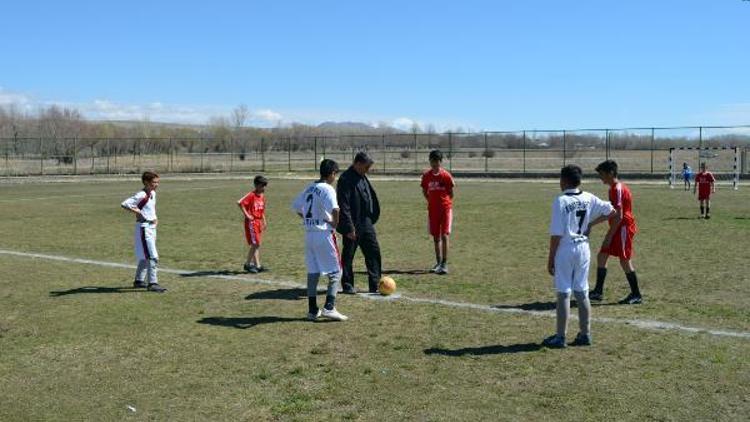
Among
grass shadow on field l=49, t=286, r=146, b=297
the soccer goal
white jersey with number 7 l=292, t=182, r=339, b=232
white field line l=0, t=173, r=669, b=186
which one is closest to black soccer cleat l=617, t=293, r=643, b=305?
white jersey with number 7 l=292, t=182, r=339, b=232

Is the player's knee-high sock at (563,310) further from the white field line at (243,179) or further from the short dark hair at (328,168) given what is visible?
the white field line at (243,179)

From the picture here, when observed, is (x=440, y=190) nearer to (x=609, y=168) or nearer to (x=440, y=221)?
(x=440, y=221)

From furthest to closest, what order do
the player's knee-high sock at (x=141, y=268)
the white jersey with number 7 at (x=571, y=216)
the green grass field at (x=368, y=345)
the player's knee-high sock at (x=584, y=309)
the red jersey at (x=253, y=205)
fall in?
1. the red jersey at (x=253, y=205)
2. the player's knee-high sock at (x=141, y=268)
3. the player's knee-high sock at (x=584, y=309)
4. the white jersey with number 7 at (x=571, y=216)
5. the green grass field at (x=368, y=345)

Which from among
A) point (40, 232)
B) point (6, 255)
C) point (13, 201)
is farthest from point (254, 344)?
point (13, 201)

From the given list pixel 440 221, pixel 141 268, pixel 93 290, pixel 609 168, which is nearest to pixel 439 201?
pixel 440 221

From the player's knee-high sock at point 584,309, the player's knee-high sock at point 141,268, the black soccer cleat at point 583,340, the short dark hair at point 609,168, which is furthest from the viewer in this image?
the player's knee-high sock at point 141,268

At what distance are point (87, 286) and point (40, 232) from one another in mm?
7939

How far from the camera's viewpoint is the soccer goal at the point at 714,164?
36.9 metres

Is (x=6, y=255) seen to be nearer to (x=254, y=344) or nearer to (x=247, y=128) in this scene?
(x=254, y=344)

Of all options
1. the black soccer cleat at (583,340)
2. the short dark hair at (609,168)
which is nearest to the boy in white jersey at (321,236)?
the black soccer cleat at (583,340)

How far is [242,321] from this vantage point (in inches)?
335

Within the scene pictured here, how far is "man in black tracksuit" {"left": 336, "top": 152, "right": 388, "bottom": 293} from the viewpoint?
9773 millimetres

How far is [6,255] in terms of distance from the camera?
14.0 meters

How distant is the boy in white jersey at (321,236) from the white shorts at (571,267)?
101 inches
